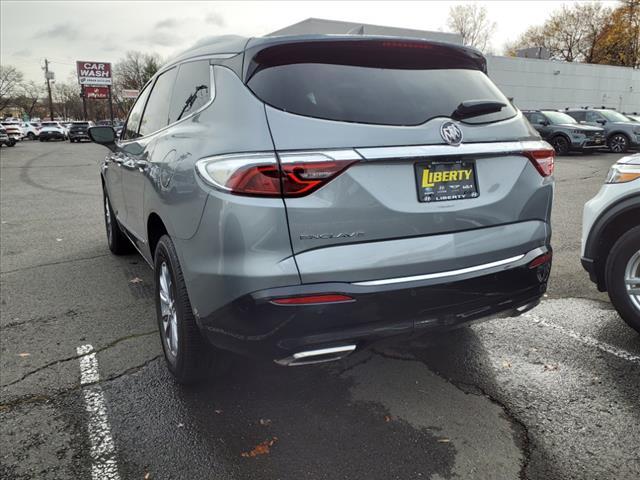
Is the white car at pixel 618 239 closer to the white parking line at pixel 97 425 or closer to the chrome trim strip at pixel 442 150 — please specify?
the chrome trim strip at pixel 442 150

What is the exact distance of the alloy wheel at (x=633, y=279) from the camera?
3.41 meters

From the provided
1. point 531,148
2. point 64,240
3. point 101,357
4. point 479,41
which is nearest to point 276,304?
point 531,148

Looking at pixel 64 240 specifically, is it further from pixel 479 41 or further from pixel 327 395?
pixel 479 41

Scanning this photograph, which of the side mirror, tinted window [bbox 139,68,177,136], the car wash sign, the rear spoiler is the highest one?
the car wash sign

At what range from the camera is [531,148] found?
264cm

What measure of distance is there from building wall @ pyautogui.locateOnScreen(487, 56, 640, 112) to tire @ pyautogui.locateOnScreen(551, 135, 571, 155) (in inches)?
600

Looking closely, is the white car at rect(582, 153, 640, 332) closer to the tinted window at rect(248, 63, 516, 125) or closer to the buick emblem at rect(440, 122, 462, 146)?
the tinted window at rect(248, 63, 516, 125)

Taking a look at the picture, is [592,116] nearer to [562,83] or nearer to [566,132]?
[566,132]

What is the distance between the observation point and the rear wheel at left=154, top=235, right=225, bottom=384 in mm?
2651

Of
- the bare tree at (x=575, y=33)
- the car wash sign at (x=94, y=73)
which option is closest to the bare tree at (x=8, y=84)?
the car wash sign at (x=94, y=73)

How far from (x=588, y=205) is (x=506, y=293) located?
64.0 inches

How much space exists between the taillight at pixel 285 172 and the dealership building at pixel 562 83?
3357 centimetres

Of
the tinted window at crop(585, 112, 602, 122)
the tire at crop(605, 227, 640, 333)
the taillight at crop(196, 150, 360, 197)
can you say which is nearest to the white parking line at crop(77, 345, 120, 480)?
the taillight at crop(196, 150, 360, 197)

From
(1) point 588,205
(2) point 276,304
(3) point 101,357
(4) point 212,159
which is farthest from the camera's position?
(1) point 588,205
